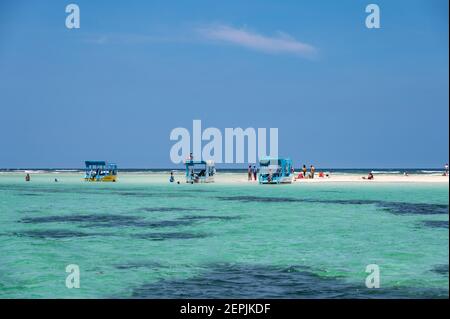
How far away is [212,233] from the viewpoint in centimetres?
1675

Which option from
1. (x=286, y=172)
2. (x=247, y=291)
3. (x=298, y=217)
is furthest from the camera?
(x=286, y=172)

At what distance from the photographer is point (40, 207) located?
26.4 metres

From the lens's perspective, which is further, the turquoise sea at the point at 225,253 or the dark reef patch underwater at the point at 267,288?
the turquoise sea at the point at 225,253

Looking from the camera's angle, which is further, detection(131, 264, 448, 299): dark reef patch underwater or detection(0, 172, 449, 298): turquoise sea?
detection(0, 172, 449, 298): turquoise sea

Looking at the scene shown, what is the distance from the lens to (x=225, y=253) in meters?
12.9

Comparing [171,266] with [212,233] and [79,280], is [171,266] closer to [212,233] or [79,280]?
[79,280]

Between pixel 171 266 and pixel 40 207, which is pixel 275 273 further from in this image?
pixel 40 207

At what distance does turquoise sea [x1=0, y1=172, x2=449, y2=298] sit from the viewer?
937cm

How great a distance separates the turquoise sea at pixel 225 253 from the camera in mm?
9367

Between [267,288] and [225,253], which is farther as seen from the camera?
[225,253]
